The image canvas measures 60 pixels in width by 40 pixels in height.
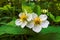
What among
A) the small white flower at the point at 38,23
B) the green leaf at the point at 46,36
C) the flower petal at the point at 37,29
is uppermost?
the small white flower at the point at 38,23

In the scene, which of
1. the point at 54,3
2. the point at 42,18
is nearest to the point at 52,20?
the point at 42,18

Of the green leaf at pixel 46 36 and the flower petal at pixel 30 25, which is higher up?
the flower petal at pixel 30 25

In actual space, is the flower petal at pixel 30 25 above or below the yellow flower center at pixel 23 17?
below

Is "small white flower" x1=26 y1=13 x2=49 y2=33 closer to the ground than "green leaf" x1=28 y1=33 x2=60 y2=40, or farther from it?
farther from it

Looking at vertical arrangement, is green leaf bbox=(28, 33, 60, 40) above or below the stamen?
below

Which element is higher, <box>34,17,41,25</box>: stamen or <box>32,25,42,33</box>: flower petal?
<box>34,17,41,25</box>: stamen

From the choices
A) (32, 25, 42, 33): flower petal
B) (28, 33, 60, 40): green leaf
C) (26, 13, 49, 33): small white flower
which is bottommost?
(28, 33, 60, 40): green leaf
